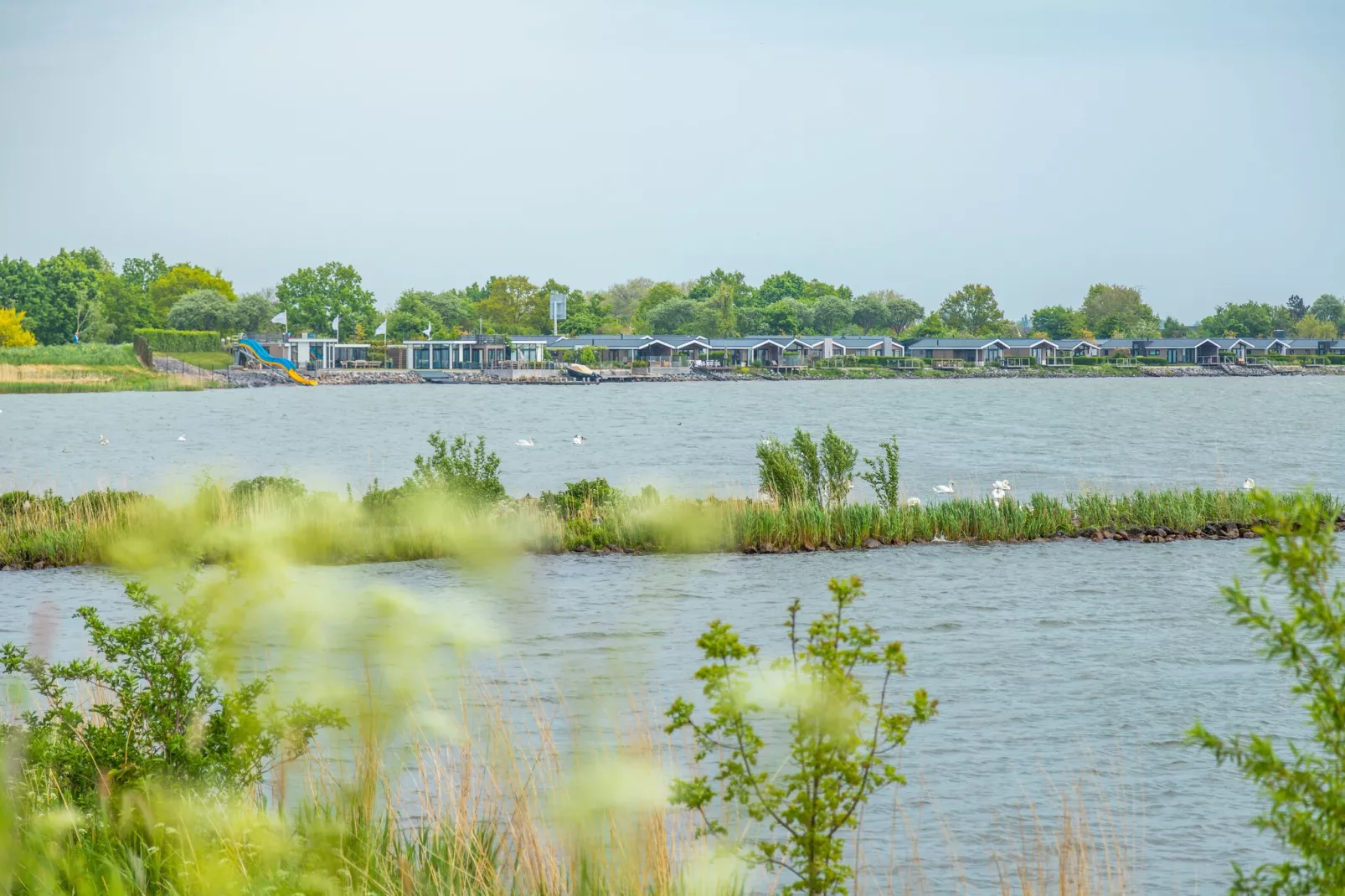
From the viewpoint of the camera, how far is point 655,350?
6668 inches

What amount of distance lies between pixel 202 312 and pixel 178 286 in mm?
22514

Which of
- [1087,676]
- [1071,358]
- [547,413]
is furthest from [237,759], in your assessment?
[1071,358]

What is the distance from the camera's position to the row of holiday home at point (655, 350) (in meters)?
162

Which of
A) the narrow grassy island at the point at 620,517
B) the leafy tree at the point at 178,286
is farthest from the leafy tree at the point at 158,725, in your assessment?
the leafy tree at the point at 178,286

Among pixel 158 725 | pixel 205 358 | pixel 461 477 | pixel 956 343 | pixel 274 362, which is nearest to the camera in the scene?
pixel 158 725

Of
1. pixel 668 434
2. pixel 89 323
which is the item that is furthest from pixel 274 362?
pixel 668 434

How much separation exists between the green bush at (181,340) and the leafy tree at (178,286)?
2636 centimetres

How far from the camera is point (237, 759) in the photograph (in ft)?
20.6

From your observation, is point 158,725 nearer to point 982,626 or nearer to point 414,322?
point 982,626

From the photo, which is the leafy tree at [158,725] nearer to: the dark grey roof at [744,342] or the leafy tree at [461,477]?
the leafy tree at [461,477]

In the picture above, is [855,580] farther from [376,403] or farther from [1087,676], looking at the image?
Answer: [376,403]

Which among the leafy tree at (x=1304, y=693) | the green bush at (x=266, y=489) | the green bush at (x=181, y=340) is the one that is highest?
the green bush at (x=181, y=340)

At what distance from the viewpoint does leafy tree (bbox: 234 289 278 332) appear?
163 metres

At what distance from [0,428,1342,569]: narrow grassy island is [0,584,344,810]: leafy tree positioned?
12.0 meters
